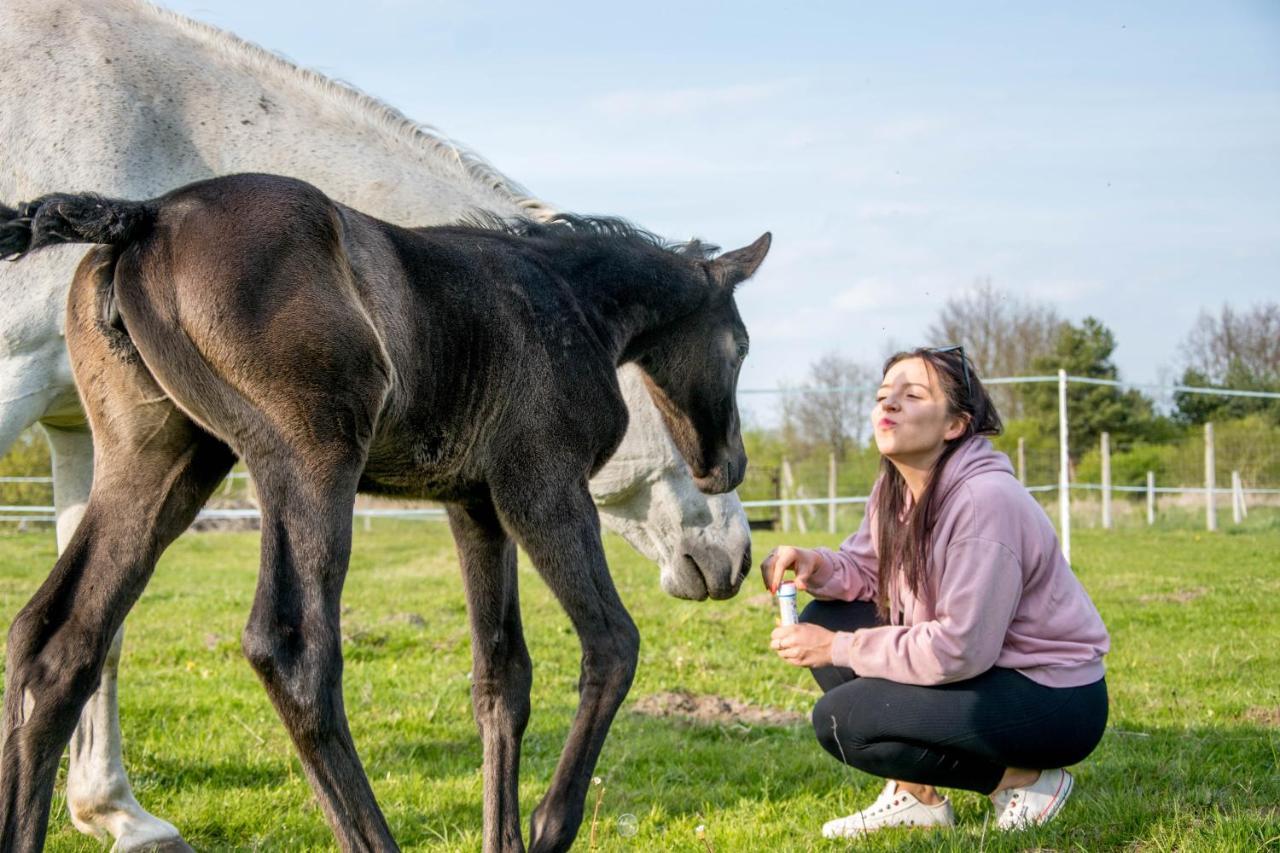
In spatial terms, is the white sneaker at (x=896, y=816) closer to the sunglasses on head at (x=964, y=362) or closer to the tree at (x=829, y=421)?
the sunglasses on head at (x=964, y=362)

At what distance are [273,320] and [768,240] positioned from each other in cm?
226

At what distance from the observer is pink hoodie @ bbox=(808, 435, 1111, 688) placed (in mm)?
3135

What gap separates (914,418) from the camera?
Result: 134 inches

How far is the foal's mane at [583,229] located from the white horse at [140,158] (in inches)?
31.3

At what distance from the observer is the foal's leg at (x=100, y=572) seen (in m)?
2.88

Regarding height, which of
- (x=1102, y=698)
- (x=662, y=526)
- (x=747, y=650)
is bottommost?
(x=747, y=650)

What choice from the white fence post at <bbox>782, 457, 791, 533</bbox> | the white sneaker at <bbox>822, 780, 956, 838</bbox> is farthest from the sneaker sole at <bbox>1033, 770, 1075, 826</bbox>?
the white fence post at <bbox>782, 457, 791, 533</bbox>

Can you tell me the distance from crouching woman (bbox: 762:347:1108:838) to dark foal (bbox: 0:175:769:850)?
741mm

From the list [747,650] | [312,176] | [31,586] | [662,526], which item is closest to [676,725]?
[662,526]

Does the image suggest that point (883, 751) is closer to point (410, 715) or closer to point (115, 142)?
point (410, 715)

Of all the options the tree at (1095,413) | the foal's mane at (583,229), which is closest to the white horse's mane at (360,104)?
the foal's mane at (583,229)

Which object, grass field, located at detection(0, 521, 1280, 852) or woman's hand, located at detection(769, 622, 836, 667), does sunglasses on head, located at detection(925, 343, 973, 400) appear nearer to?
woman's hand, located at detection(769, 622, 836, 667)

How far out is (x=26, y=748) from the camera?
283 centimetres

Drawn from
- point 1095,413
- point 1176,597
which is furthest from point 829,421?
point 1176,597
